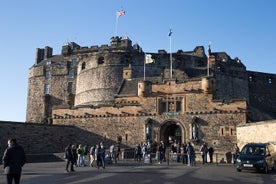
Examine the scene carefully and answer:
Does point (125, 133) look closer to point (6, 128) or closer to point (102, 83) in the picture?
point (6, 128)

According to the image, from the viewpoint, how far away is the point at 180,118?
29938 mm

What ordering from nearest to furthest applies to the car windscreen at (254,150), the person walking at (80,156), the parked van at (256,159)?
1. the parked van at (256,159)
2. the car windscreen at (254,150)
3. the person walking at (80,156)

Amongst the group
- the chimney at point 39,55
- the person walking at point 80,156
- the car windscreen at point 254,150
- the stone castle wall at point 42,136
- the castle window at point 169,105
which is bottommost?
the person walking at point 80,156

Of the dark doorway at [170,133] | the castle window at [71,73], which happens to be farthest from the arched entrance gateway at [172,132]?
the castle window at [71,73]

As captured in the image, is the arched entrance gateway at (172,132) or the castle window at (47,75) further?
the castle window at (47,75)

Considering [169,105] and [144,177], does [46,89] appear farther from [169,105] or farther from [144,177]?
[144,177]

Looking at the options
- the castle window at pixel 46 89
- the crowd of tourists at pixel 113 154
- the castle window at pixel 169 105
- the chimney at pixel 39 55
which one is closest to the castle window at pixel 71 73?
the castle window at pixel 46 89

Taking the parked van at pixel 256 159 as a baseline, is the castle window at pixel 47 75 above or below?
above

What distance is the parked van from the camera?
1525 cm

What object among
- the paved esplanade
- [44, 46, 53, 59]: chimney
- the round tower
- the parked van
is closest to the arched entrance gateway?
the parked van

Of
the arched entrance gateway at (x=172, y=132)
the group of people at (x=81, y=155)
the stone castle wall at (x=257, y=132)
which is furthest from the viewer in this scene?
the arched entrance gateway at (x=172, y=132)

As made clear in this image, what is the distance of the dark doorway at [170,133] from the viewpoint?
3016cm

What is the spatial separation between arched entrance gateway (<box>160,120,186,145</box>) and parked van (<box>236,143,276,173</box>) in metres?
13.2

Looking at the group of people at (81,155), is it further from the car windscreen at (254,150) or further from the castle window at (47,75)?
the castle window at (47,75)
